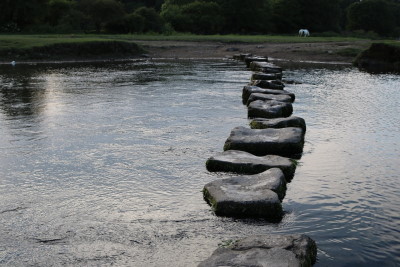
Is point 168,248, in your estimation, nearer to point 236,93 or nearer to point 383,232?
point 383,232

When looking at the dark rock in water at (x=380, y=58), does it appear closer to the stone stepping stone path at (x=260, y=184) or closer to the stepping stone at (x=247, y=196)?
the stone stepping stone path at (x=260, y=184)

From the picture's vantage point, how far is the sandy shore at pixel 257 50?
2845 centimetres

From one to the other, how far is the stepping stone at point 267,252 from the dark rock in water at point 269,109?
19.0 ft

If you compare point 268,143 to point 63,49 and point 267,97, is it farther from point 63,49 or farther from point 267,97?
point 63,49

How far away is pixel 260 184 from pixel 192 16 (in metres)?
52.7

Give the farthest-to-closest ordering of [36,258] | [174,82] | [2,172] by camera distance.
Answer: [174,82]
[2,172]
[36,258]

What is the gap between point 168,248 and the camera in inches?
185

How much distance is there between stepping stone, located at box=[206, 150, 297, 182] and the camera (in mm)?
6605

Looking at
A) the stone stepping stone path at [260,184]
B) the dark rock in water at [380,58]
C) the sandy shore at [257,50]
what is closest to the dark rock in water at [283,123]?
the stone stepping stone path at [260,184]

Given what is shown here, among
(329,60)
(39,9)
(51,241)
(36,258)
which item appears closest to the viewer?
(36,258)

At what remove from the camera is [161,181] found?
6543 mm

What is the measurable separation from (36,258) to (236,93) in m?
10.3

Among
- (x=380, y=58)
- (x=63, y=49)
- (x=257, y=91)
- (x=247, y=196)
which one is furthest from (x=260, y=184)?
(x=63, y=49)

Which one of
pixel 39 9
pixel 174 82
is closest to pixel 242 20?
pixel 39 9
